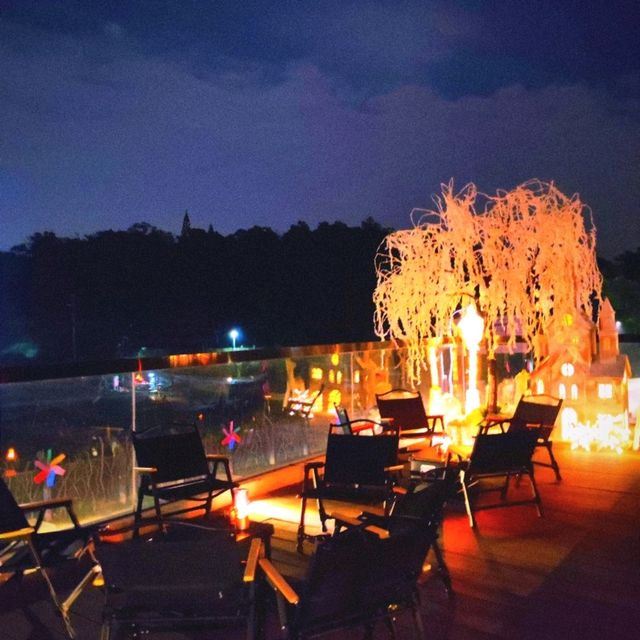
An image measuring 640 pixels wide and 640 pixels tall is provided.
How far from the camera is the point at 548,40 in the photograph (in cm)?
2214

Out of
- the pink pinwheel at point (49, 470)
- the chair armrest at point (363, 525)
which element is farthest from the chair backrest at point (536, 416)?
the pink pinwheel at point (49, 470)

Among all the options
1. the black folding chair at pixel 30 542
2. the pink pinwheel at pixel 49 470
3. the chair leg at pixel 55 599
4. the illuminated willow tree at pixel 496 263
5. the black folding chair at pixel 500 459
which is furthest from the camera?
the illuminated willow tree at pixel 496 263

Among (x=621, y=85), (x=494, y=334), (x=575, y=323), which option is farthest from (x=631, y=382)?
(x=621, y=85)

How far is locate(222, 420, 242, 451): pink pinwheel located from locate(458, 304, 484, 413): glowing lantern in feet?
10.6

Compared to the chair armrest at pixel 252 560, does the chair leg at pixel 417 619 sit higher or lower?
lower

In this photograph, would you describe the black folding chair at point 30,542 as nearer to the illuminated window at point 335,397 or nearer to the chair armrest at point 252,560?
the chair armrest at point 252,560

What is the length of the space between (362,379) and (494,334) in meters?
1.71

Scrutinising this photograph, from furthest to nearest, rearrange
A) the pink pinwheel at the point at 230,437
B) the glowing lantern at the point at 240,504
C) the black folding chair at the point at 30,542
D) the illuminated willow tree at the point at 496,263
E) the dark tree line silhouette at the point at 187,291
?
1. the dark tree line silhouette at the point at 187,291
2. the illuminated willow tree at the point at 496,263
3. the pink pinwheel at the point at 230,437
4. the glowing lantern at the point at 240,504
5. the black folding chair at the point at 30,542

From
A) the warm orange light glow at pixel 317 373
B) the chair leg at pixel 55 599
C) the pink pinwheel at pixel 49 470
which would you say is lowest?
the chair leg at pixel 55 599

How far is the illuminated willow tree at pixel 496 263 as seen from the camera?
316 inches

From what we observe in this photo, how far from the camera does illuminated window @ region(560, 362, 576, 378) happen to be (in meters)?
8.12

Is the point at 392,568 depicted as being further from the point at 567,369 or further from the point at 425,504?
the point at 567,369

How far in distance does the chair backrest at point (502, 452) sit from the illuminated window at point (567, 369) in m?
3.05

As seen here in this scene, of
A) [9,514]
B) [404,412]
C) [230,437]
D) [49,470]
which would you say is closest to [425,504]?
[9,514]
